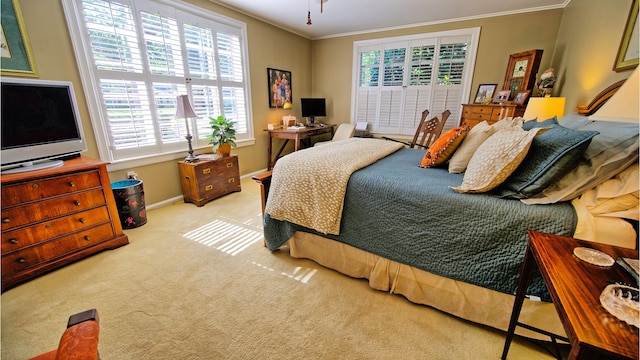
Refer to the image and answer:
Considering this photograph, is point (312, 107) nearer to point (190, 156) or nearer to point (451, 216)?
point (190, 156)

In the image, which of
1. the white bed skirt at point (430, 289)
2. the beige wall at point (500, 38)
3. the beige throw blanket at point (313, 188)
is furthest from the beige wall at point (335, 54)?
the beige throw blanket at point (313, 188)

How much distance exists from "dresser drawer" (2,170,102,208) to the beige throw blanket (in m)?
1.43

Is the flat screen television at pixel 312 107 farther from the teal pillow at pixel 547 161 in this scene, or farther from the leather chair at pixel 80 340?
the leather chair at pixel 80 340

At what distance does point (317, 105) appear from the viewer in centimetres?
493

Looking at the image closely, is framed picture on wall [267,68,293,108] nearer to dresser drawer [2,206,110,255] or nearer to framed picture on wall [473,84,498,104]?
dresser drawer [2,206,110,255]

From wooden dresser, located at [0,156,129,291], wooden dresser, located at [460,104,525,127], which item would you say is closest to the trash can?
Result: wooden dresser, located at [0,156,129,291]

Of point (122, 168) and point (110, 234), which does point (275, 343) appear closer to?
point (110, 234)

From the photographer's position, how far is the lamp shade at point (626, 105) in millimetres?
1168

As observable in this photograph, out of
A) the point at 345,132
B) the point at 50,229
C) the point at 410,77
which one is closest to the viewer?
the point at 50,229

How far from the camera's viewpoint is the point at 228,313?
151 cm

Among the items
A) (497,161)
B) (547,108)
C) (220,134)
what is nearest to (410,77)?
(547,108)

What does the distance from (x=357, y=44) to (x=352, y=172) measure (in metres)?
3.89

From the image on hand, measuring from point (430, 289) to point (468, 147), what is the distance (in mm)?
996

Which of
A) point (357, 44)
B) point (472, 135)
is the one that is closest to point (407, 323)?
point (472, 135)
